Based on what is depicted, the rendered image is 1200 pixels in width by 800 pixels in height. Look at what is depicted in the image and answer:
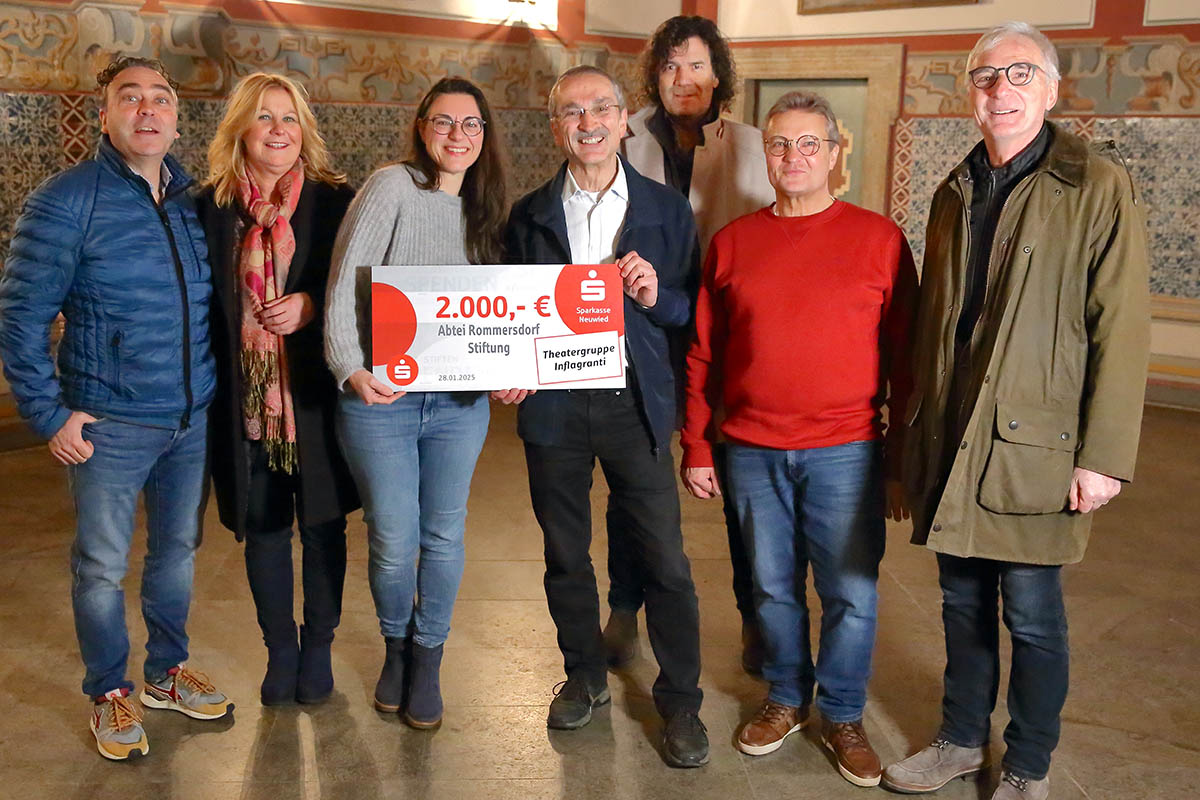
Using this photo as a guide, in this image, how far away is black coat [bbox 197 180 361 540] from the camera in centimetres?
271

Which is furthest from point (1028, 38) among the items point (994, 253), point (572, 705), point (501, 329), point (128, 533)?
point (128, 533)

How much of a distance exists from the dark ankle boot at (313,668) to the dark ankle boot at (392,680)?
0.54 ft

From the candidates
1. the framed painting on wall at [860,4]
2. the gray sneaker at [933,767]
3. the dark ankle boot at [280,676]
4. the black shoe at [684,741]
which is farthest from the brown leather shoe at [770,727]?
the framed painting on wall at [860,4]

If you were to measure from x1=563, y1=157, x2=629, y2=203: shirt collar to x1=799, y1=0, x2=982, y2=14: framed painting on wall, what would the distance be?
6.03m

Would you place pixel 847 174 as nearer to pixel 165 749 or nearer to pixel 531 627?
pixel 531 627

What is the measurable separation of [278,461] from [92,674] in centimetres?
72

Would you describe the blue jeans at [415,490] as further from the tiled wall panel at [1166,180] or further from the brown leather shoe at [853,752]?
the tiled wall panel at [1166,180]

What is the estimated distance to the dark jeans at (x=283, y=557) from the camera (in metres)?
2.89

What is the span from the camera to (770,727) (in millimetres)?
2873

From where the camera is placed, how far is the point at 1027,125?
2316mm

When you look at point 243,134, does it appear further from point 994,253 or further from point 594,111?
point 994,253

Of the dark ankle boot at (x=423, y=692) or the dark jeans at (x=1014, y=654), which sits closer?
the dark jeans at (x=1014, y=654)

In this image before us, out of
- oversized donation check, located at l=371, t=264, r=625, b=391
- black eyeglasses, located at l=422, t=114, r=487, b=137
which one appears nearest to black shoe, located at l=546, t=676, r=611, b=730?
oversized donation check, located at l=371, t=264, r=625, b=391

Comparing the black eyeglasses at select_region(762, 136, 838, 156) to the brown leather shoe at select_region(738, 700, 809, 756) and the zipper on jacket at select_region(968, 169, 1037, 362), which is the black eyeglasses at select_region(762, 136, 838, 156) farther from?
the brown leather shoe at select_region(738, 700, 809, 756)
